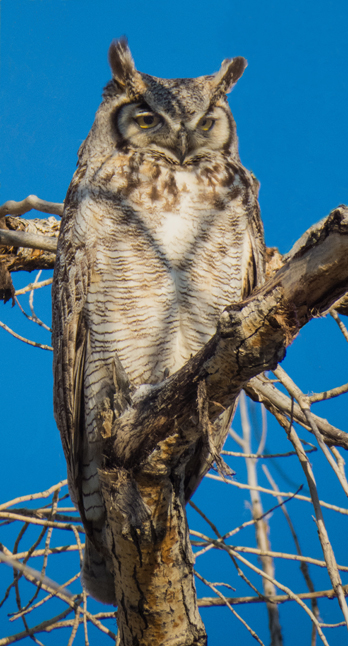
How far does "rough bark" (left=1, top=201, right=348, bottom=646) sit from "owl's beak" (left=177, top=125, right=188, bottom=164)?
581mm

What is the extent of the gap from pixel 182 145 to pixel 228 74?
1.22ft

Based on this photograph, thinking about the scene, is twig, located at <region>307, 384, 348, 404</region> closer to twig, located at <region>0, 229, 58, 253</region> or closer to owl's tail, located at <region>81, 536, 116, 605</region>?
owl's tail, located at <region>81, 536, 116, 605</region>

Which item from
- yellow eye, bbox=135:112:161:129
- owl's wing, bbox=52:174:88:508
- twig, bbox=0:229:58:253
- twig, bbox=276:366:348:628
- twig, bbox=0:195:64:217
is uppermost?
twig, bbox=0:195:64:217

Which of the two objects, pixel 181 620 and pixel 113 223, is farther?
pixel 113 223

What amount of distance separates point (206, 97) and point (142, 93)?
0.19 metres

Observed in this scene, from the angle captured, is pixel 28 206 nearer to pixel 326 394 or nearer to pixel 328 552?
pixel 326 394

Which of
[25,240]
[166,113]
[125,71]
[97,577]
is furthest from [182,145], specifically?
[97,577]

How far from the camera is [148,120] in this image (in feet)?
4.84

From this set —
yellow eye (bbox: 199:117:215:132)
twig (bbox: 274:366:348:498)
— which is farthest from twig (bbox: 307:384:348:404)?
yellow eye (bbox: 199:117:215:132)

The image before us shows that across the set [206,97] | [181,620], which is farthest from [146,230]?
[181,620]

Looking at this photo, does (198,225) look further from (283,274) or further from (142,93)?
(283,274)

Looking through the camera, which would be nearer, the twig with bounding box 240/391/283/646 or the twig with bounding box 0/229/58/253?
the twig with bounding box 240/391/283/646

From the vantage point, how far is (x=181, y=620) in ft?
3.36

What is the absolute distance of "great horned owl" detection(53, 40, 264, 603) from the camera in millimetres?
1328
